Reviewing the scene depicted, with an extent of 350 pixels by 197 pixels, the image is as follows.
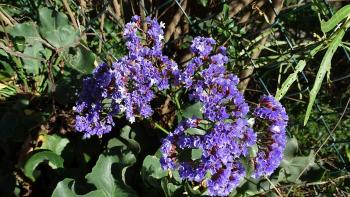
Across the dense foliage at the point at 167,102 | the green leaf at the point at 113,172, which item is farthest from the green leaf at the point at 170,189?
the green leaf at the point at 113,172

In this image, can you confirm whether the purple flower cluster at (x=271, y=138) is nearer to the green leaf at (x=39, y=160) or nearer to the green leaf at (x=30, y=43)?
the green leaf at (x=39, y=160)

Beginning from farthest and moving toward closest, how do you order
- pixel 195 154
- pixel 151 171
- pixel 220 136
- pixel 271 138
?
pixel 151 171 → pixel 195 154 → pixel 271 138 → pixel 220 136

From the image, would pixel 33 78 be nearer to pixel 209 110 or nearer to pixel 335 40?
pixel 209 110

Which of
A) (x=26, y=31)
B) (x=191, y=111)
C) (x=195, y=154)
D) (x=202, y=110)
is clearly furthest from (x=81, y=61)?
(x=202, y=110)

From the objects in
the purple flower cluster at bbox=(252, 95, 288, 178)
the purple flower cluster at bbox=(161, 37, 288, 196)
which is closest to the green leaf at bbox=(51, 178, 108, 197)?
the purple flower cluster at bbox=(161, 37, 288, 196)

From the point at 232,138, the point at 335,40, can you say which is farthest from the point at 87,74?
the point at 335,40

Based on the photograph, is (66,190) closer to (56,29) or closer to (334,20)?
(56,29)
